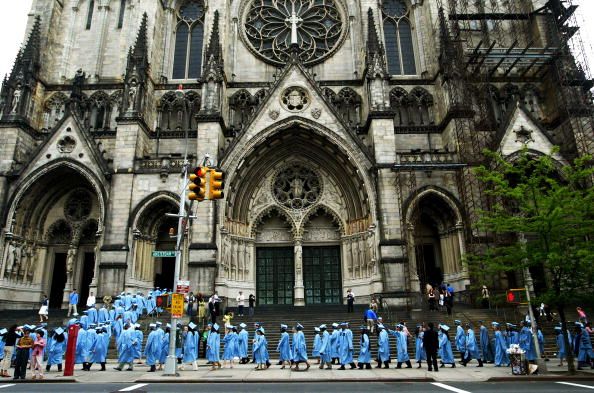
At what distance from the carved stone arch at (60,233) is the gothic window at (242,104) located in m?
11.7

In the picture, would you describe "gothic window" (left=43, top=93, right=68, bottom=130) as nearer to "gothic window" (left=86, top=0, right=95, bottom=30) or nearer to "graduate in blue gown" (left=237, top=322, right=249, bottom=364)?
"gothic window" (left=86, top=0, right=95, bottom=30)

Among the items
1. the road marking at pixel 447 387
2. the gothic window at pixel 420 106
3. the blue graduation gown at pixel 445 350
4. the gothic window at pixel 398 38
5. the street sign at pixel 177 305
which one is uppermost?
the gothic window at pixel 398 38

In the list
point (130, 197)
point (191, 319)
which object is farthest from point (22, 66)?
point (191, 319)

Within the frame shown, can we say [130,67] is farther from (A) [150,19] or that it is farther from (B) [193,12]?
(B) [193,12]

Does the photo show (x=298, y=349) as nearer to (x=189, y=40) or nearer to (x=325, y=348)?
(x=325, y=348)

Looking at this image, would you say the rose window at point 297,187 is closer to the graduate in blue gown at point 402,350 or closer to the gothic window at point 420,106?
the gothic window at point 420,106

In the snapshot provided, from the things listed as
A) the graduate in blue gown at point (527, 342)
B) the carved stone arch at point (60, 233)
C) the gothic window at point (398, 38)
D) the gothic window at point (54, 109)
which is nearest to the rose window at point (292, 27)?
the gothic window at point (398, 38)

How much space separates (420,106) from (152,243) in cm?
1821

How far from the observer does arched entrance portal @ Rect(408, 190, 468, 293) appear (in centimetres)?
2295

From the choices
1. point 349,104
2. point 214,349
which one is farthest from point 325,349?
point 349,104

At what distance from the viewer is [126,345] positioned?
45.2ft

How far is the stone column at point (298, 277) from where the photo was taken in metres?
24.0

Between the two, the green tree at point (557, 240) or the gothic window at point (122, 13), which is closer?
the green tree at point (557, 240)

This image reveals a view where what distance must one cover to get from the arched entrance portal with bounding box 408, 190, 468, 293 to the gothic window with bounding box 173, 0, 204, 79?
677 inches
